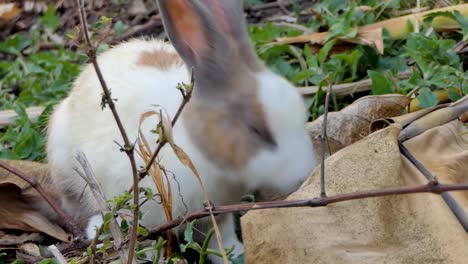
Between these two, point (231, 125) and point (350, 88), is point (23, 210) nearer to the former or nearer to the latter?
point (231, 125)

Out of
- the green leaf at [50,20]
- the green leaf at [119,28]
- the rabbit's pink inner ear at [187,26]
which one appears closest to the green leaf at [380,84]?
the rabbit's pink inner ear at [187,26]

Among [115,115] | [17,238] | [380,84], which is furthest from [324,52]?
[115,115]

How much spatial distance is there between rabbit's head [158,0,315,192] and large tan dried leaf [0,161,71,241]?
0.96 m

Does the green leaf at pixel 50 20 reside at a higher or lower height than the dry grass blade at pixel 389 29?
lower

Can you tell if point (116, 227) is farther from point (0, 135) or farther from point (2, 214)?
point (0, 135)

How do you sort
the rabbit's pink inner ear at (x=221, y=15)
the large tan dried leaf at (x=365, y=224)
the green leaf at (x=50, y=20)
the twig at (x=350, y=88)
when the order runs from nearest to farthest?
the large tan dried leaf at (x=365, y=224) → the rabbit's pink inner ear at (x=221, y=15) → the twig at (x=350, y=88) → the green leaf at (x=50, y=20)

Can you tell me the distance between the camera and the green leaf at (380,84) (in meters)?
4.00

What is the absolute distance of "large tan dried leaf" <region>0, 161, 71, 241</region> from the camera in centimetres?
378

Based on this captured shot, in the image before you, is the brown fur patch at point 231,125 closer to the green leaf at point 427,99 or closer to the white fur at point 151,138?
the white fur at point 151,138

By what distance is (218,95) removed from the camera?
10.5 feet

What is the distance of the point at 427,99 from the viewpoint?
377 centimetres

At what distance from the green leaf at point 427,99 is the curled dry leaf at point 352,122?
0.25 m

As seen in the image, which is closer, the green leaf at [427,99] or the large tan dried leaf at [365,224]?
the large tan dried leaf at [365,224]

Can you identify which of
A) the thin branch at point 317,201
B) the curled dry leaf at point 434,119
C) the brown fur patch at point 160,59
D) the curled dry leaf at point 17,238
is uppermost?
the brown fur patch at point 160,59
